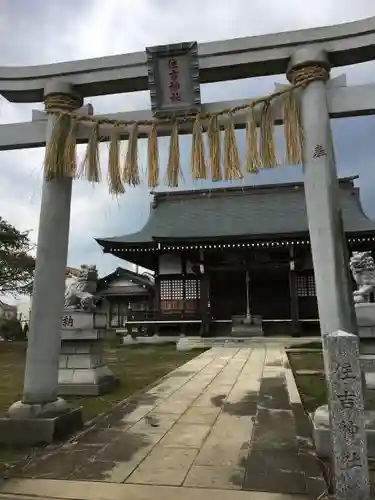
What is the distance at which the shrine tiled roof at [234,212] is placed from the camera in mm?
22797

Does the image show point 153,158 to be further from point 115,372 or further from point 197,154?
point 115,372

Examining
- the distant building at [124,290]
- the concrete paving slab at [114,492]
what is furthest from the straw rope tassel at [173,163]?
the distant building at [124,290]

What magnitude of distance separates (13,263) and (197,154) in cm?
1697

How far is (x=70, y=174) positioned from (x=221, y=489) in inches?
133

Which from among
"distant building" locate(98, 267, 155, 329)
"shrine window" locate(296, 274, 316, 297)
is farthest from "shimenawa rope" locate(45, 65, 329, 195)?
"distant building" locate(98, 267, 155, 329)

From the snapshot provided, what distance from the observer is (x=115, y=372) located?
410 inches

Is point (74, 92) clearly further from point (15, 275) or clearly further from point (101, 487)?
point (15, 275)

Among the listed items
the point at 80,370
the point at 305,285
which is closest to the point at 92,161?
the point at 80,370

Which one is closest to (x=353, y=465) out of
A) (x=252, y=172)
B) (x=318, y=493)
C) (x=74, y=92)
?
(x=318, y=493)

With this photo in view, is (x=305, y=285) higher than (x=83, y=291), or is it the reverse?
(x=305, y=285)

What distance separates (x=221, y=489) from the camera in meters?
3.15

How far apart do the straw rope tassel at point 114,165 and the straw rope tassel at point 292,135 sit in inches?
69.0

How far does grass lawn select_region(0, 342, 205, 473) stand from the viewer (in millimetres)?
6427

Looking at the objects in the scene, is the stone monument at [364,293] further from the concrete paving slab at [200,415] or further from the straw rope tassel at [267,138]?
the concrete paving slab at [200,415]
